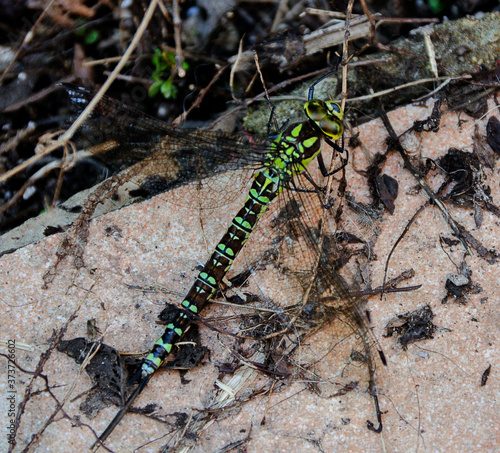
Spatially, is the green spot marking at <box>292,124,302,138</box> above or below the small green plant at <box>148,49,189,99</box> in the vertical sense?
below

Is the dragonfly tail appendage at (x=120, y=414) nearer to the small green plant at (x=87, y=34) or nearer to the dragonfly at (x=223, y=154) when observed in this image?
the dragonfly at (x=223, y=154)

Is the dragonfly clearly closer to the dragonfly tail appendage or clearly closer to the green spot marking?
the green spot marking

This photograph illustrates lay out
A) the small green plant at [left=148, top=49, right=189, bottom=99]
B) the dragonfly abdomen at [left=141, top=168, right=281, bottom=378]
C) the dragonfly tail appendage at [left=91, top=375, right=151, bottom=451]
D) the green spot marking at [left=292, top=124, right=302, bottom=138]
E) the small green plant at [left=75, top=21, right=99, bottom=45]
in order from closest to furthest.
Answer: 1. the dragonfly tail appendage at [left=91, top=375, right=151, bottom=451]
2. the dragonfly abdomen at [left=141, top=168, right=281, bottom=378]
3. the green spot marking at [left=292, top=124, right=302, bottom=138]
4. the small green plant at [left=148, top=49, right=189, bottom=99]
5. the small green plant at [left=75, top=21, right=99, bottom=45]

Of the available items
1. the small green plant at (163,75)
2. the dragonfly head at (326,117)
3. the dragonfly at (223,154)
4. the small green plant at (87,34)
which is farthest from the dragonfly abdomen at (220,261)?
the small green plant at (87,34)

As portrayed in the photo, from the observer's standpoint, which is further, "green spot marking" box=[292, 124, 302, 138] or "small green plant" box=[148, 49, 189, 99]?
"small green plant" box=[148, 49, 189, 99]

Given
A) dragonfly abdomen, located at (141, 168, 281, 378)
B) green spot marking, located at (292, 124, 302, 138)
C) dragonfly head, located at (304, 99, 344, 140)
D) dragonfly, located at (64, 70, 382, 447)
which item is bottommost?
dragonfly abdomen, located at (141, 168, 281, 378)

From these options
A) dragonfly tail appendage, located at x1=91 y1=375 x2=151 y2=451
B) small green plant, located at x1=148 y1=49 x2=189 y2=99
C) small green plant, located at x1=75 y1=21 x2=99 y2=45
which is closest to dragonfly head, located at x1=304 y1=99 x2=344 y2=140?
small green plant, located at x1=148 y1=49 x2=189 y2=99

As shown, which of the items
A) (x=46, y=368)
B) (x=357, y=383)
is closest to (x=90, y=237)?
(x=46, y=368)

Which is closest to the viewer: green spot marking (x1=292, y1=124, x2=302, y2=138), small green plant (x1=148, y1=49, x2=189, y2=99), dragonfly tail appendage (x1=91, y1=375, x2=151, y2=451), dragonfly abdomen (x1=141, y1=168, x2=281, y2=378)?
dragonfly tail appendage (x1=91, y1=375, x2=151, y2=451)
